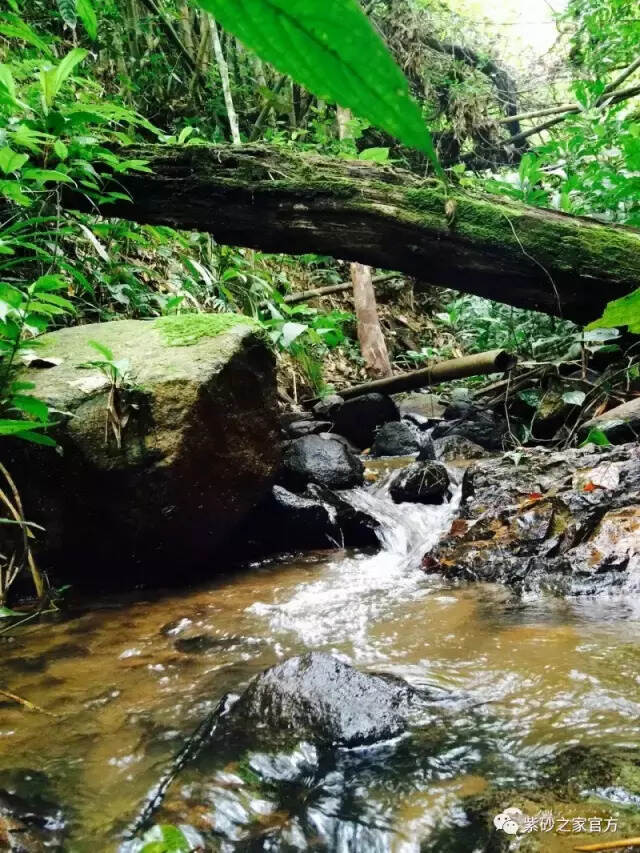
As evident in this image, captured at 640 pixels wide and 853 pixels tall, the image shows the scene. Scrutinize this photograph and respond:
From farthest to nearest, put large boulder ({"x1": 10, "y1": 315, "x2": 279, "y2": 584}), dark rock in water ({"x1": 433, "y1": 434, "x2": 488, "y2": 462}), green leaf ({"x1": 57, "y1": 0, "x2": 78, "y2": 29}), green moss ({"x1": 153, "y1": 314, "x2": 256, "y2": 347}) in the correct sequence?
dark rock in water ({"x1": 433, "y1": 434, "x2": 488, "y2": 462})
green moss ({"x1": 153, "y1": 314, "x2": 256, "y2": 347})
green leaf ({"x1": 57, "y1": 0, "x2": 78, "y2": 29})
large boulder ({"x1": 10, "y1": 315, "x2": 279, "y2": 584})

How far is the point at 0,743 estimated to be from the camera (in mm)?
1672

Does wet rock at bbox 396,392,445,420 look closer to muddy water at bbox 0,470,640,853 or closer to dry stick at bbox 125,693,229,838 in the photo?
muddy water at bbox 0,470,640,853

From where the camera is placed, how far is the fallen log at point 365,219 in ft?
13.2

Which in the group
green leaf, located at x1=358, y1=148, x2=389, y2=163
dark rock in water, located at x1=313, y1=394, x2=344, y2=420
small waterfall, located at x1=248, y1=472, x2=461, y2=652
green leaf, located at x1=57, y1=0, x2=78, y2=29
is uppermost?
green leaf, located at x1=57, y1=0, x2=78, y2=29

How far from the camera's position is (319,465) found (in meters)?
4.74

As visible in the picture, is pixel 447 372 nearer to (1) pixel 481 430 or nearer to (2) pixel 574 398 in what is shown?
(1) pixel 481 430

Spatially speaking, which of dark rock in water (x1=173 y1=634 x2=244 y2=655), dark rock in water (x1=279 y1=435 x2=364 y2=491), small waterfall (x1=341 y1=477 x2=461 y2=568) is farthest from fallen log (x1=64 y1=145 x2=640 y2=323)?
dark rock in water (x1=173 y1=634 x2=244 y2=655)

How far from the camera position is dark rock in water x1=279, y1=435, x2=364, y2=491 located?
4.56 m

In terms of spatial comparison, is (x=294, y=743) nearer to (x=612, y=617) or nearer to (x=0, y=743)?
(x=0, y=743)

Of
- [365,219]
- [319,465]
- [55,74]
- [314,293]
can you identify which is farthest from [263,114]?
[319,465]

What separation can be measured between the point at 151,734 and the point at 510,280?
3.65 m

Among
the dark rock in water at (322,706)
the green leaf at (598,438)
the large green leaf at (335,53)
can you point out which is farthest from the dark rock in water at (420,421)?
the large green leaf at (335,53)

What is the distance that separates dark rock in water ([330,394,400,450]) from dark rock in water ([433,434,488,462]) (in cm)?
90

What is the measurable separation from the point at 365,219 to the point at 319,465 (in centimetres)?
184
